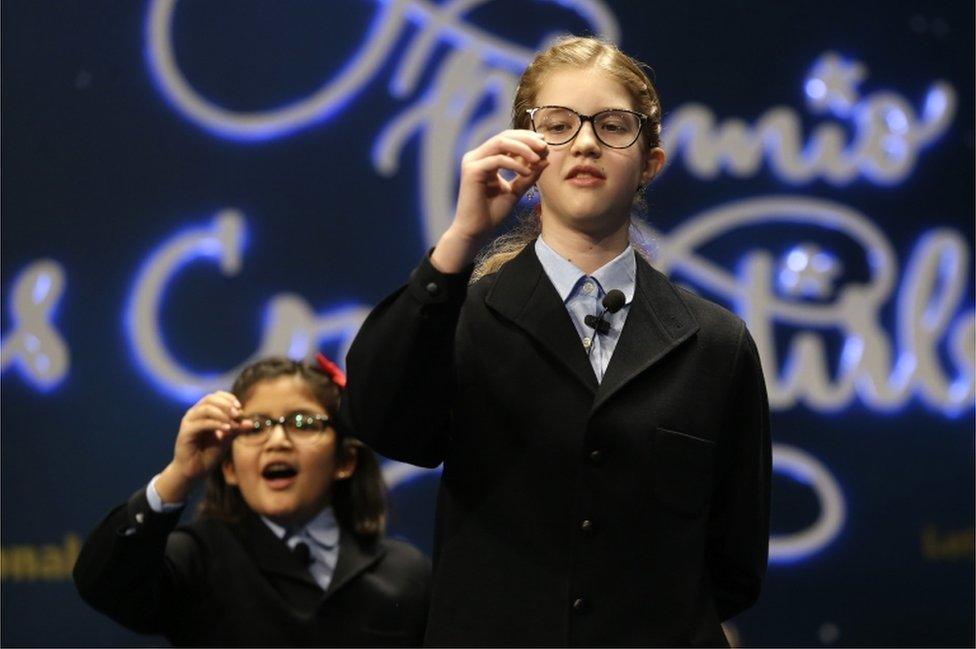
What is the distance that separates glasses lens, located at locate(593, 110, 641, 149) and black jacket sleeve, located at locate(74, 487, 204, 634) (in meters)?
0.94

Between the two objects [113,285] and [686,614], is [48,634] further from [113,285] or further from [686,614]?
[686,614]

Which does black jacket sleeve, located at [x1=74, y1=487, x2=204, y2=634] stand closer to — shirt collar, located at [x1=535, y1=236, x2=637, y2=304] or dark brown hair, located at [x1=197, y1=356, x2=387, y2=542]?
dark brown hair, located at [x1=197, y1=356, x2=387, y2=542]

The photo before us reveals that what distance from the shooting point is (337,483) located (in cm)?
244

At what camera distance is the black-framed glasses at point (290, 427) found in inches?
91.7

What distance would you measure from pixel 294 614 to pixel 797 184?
6.76 ft

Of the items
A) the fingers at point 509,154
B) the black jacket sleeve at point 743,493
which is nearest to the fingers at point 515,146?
the fingers at point 509,154

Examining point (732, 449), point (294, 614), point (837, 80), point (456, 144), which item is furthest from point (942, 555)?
point (732, 449)

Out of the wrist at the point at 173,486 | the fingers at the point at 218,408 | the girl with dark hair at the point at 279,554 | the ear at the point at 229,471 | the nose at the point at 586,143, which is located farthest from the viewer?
the ear at the point at 229,471

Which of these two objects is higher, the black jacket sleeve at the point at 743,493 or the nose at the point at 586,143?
the nose at the point at 586,143

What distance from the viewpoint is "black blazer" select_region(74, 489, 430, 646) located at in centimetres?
220

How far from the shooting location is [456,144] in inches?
136

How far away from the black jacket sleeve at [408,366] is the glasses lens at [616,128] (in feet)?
0.78

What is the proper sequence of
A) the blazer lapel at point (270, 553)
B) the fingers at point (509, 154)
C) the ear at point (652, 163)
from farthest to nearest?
1. the blazer lapel at point (270, 553)
2. the ear at point (652, 163)
3. the fingers at point (509, 154)

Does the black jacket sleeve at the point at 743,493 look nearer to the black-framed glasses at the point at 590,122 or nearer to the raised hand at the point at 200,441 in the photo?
the black-framed glasses at the point at 590,122
